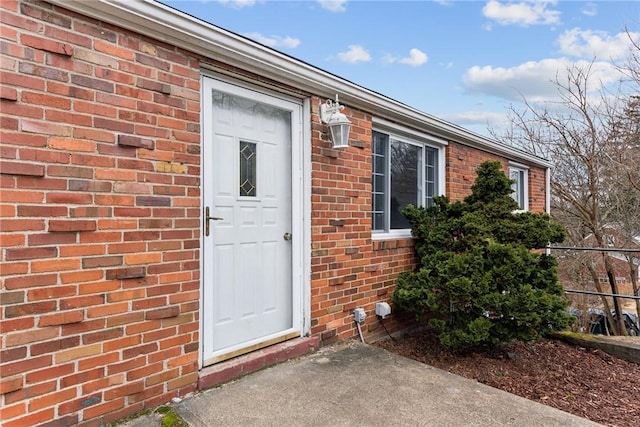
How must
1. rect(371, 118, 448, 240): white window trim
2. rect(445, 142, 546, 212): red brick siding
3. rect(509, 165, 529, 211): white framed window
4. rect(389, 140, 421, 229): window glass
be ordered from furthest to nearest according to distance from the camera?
rect(509, 165, 529, 211): white framed window, rect(445, 142, 546, 212): red brick siding, rect(389, 140, 421, 229): window glass, rect(371, 118, 448, 240): white window trim

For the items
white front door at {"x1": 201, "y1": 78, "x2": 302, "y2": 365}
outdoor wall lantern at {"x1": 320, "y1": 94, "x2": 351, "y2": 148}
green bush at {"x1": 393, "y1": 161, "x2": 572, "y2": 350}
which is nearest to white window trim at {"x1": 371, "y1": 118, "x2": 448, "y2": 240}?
green bush at {"x1": 393, "y1": 161, "x2": 572, "y2": 350}

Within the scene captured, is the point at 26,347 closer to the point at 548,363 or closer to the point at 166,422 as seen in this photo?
the point at 166,422

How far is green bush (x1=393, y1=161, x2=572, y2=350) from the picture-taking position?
363 centimetres

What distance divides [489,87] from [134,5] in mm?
12962

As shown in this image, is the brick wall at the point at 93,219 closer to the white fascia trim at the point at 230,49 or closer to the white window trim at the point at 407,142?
the white fascia trim at the point at 230,49

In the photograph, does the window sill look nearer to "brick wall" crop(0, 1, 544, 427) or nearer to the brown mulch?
the brown mulch

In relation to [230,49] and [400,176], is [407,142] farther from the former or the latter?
[230,49]

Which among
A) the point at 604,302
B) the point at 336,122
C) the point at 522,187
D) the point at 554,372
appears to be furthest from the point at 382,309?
the point at 604,302

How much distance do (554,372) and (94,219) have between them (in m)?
4.28

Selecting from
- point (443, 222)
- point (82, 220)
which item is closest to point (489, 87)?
point (443, 222)

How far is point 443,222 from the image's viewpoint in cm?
449

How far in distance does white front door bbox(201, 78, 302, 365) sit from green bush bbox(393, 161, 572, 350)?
152cm

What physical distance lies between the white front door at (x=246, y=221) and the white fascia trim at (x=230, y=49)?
0.22 meters

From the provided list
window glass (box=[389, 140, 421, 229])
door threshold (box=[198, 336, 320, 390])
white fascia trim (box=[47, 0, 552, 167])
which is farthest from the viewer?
window glass (box=[389, 140, 421, 229])
